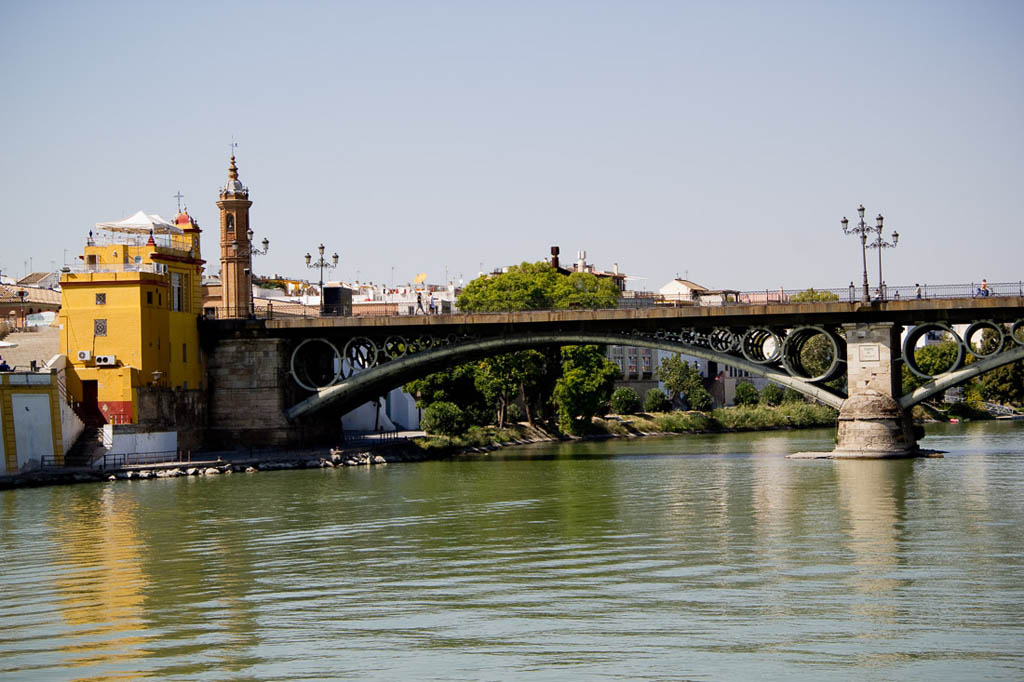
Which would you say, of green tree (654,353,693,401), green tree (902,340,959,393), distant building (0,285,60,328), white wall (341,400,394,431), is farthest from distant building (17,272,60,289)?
green tree (902,340,959,393)

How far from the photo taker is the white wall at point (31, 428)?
46.8 m

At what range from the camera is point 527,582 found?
22.4m

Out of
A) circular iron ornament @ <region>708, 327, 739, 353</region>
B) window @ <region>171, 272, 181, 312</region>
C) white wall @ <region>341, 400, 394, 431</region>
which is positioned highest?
window @ <region>171, 272, 181, 312</region>

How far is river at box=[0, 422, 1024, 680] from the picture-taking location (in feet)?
54.9

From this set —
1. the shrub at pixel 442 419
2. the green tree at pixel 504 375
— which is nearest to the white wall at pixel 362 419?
the green tree at pixel 504 375

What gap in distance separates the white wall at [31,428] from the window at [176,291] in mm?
10320

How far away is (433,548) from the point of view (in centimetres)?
2733

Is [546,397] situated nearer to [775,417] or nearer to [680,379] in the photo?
[775,417]

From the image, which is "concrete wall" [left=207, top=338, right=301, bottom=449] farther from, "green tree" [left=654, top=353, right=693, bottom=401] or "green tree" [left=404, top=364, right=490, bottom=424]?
"green tree" [left=654, top=353, right=693, bottom=401]

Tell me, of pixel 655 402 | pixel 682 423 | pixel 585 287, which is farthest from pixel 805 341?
pixel 655 402

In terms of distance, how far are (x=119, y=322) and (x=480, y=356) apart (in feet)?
54.2

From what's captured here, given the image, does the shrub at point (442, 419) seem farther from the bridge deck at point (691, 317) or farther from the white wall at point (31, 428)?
the white wall at point (31, 428)

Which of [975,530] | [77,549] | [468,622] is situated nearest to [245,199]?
[77,549]

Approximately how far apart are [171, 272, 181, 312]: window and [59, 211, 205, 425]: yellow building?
26 centimetres
